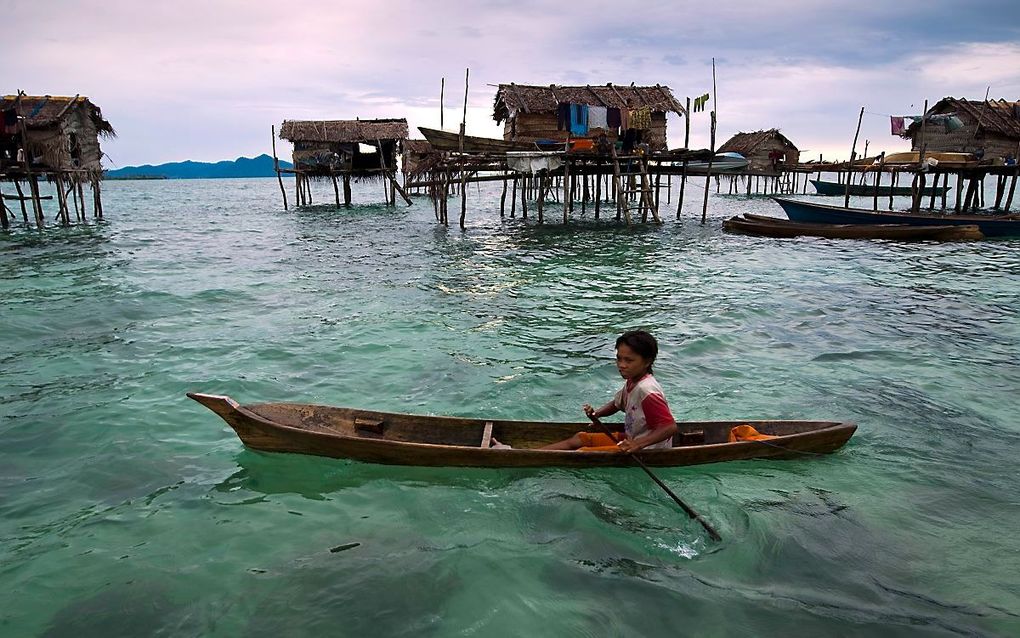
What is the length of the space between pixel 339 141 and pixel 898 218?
87.5 feet

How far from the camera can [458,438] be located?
5.68 meters

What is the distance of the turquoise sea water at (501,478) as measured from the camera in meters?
3.89

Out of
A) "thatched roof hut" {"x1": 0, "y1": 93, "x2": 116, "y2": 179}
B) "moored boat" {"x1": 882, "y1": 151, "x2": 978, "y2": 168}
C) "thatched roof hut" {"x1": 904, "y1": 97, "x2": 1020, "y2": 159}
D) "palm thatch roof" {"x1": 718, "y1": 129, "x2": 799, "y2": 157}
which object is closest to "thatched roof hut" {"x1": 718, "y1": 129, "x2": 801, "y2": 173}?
"palm thatch roof" {"x1": 718, "y1": 129, "x2": 799, "y2": 157}

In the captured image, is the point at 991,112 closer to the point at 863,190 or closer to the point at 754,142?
the point at 863,190

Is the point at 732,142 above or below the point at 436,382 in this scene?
above

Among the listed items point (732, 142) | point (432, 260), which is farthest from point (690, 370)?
point (732, 142)

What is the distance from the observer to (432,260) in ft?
57.7

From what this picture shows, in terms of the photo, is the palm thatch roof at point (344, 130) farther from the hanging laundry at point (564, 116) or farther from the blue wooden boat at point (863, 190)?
the blue wooden boat at point (863, 190)

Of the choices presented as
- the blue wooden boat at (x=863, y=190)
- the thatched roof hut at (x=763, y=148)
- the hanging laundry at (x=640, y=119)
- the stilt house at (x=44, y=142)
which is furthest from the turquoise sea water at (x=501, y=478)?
the thatched roof hut at (x=763, y=148)

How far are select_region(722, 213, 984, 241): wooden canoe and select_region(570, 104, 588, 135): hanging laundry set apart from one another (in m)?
6.90

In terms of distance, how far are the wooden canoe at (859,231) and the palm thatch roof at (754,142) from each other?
89.1 feet

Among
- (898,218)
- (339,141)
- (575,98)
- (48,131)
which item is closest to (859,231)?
(898,218)

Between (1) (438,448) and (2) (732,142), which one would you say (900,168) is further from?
(1) (438,448)

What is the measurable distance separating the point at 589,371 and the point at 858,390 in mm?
3095
